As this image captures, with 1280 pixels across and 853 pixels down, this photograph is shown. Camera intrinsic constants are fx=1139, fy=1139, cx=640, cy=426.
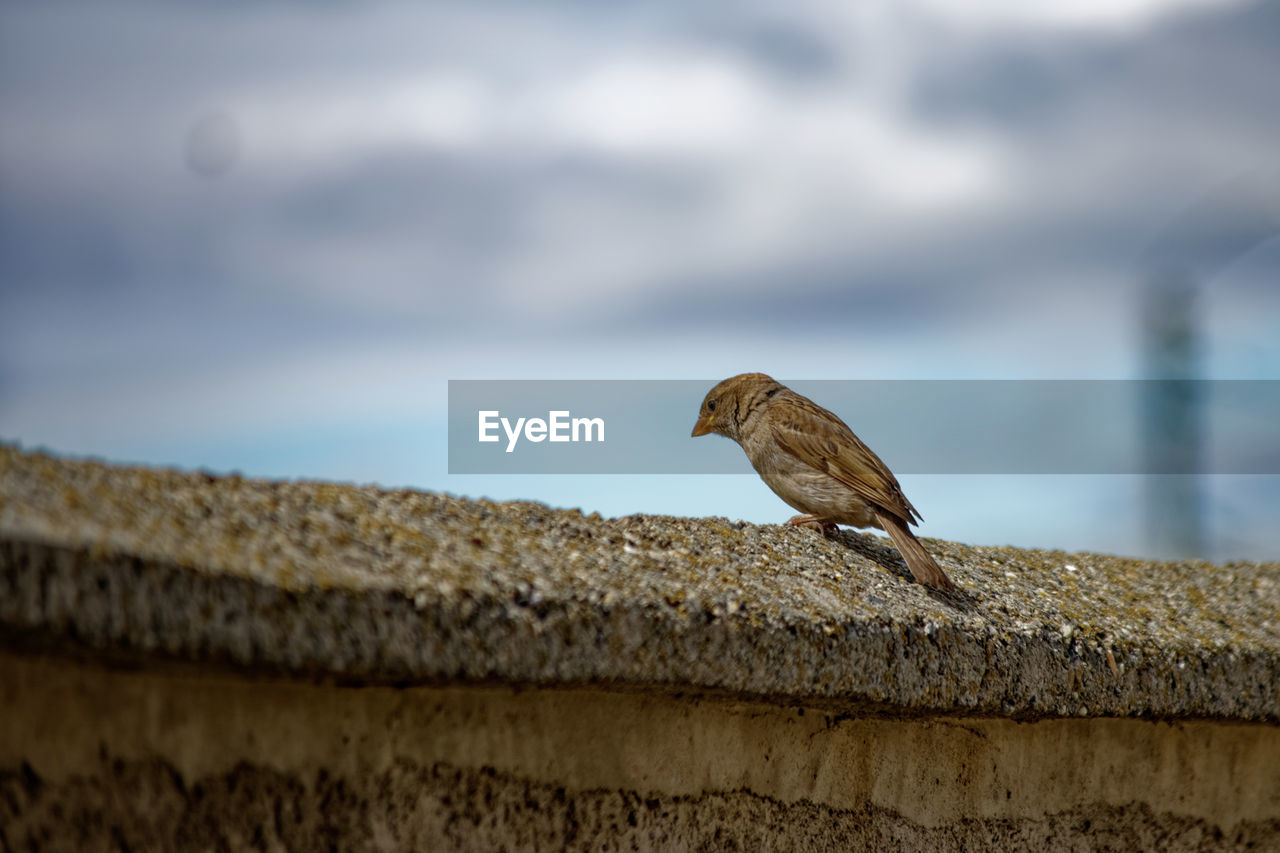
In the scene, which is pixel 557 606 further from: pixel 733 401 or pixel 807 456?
pixel 733 401

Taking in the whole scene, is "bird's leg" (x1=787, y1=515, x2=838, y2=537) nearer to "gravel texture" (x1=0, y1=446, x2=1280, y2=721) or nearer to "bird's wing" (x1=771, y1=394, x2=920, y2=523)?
"bird's wing" (x1=771, y1=394, x2=920, y2=523)

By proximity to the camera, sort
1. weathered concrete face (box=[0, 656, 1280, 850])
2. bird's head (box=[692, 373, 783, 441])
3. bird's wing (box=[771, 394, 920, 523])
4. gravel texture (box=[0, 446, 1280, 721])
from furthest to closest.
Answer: bird's head (box=[692, 373, 783, 441])
bird's wing (box=[771, 394, 920, 523])
weathered concrete face (box=[0, 656, 1280, 850])
gravel texture (box=[0, 446, 1280, 721])

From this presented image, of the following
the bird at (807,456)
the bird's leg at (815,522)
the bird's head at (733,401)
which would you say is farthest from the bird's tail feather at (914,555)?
the bird's head at (733,401)

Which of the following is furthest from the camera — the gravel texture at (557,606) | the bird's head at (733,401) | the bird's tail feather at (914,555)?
the bird's head at (733,401)

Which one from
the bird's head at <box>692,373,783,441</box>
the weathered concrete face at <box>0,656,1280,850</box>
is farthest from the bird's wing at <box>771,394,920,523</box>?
the weathered concrete face at <box>0,656,1280,850</box>

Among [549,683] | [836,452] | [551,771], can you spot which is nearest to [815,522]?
[836,452]

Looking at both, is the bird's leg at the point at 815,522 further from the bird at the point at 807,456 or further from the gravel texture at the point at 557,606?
the gravel texture at the point at 557,606

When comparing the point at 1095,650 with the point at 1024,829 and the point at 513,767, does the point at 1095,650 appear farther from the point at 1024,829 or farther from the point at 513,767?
the point at 513,767
